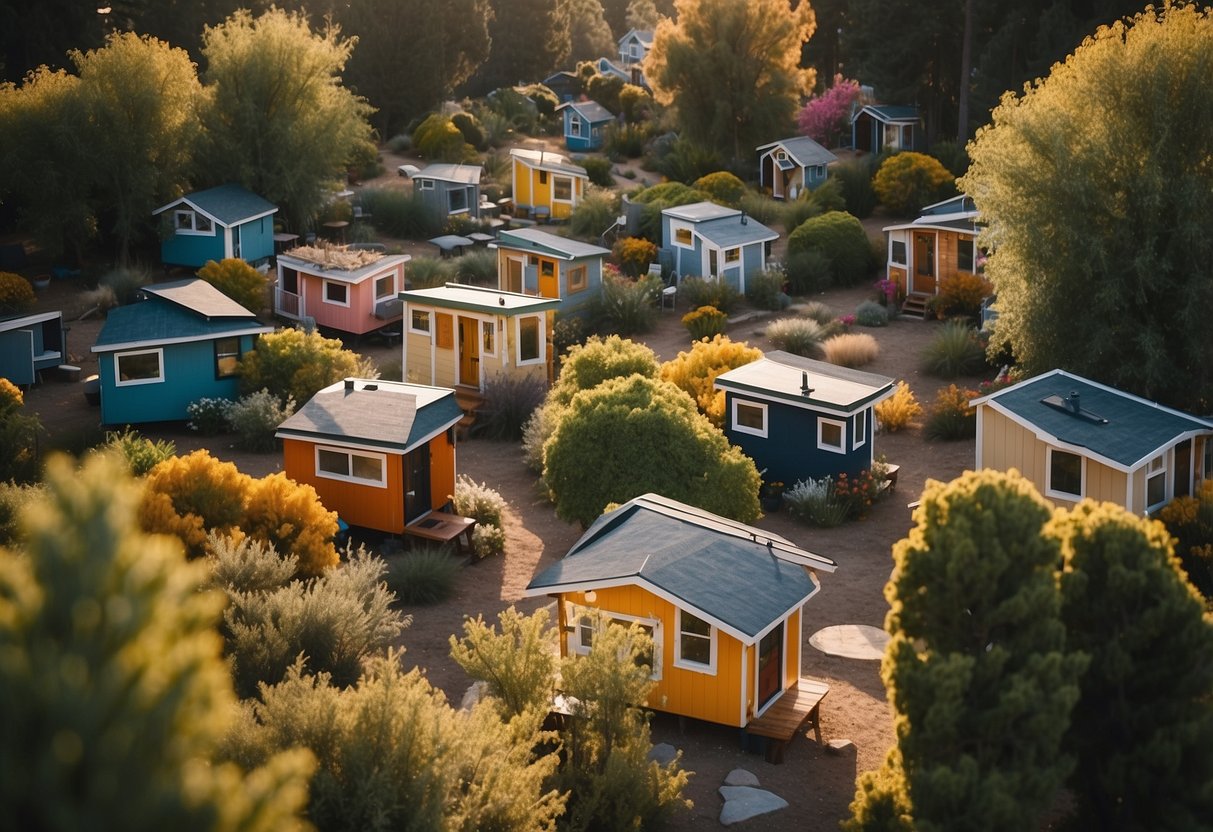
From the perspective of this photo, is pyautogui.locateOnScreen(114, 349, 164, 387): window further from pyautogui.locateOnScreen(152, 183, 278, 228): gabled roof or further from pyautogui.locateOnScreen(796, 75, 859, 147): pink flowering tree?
pyautogui.locateOnScreen(796, 75, 859, 147): pink flowering tree

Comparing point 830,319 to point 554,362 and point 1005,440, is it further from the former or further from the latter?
point 1005,440

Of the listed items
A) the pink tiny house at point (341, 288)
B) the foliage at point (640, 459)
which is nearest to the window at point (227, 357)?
the pink tiny house at point (341, 288)

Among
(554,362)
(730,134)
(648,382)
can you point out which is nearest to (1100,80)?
(648,382)

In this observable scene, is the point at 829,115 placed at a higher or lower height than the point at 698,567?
higher

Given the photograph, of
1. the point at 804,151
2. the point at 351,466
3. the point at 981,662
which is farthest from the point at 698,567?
the point at 804,151

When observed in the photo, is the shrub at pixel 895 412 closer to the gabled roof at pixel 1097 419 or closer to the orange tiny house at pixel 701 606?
the gabled roof at pixel 1097 419

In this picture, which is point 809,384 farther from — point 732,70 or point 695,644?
point 732,70
